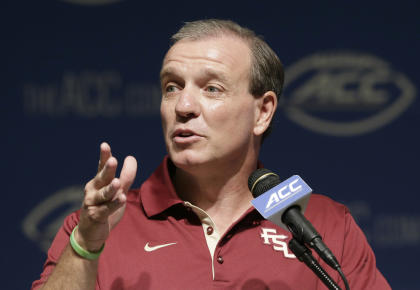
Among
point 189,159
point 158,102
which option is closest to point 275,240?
point 189,159

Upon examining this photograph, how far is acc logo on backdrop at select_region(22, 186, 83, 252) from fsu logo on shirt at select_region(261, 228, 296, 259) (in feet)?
4.45

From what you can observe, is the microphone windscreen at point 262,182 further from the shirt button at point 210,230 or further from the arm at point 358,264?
the arm at point 358,264

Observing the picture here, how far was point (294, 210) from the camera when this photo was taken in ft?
4.76

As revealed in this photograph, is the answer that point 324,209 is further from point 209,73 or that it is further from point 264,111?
point 209,73

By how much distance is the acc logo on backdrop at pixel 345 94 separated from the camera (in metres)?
3.22

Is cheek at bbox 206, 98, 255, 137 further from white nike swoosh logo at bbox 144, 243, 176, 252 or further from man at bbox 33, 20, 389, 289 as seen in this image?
white nike swoosh logo at bbox 144, 243, 176, 252

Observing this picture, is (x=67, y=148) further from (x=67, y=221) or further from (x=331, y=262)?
(x=331, y=262)

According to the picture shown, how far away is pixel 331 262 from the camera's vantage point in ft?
4.58

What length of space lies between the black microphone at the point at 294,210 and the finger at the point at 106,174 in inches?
13.7

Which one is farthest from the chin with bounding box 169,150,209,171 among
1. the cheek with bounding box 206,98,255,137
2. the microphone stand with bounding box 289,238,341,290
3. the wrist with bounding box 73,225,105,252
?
the microphone stand with bounding box 289,238,341,290

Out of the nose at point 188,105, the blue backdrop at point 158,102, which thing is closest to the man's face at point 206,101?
the nose at point 188,105

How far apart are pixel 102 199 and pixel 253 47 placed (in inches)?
35.6

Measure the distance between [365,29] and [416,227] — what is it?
3.42 feet

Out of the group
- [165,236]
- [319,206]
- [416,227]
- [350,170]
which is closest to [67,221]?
[165,236]
